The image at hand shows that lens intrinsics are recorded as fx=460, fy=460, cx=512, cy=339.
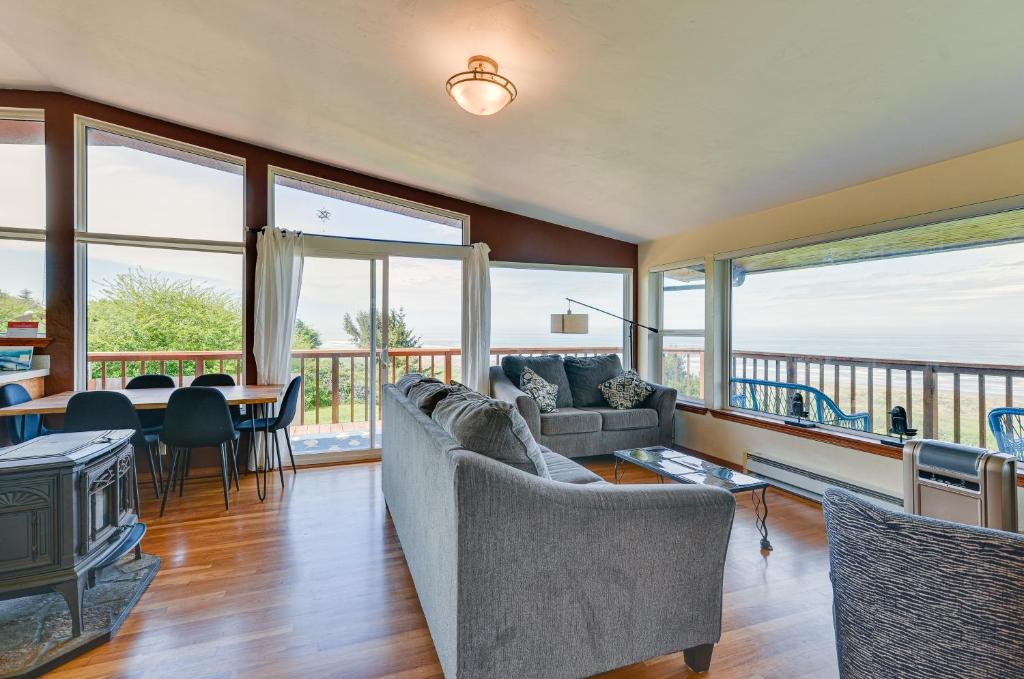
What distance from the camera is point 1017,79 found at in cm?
192

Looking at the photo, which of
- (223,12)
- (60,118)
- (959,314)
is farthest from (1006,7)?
(60,118)

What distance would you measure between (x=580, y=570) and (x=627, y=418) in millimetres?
2932

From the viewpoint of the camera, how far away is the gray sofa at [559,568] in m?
1.29

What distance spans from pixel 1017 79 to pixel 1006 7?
1.73 ft

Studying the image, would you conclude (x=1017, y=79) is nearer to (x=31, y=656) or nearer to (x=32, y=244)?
(x=31, y=656)

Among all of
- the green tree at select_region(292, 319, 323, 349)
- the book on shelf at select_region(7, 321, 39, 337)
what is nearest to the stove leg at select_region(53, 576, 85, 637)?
the green tree at select_region(292, 319, 323, 349)

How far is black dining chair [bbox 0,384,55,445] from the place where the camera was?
2.94 meters

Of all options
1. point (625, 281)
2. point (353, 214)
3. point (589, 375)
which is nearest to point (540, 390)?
point (589, 375)

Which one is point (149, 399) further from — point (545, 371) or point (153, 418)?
point (545, 371)

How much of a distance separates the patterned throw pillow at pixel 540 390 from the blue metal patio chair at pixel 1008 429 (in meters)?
2.86

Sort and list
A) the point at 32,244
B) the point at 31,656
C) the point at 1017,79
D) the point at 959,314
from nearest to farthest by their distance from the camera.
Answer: the point at 31,656, the point at 1017,79, the point at 959,314, the point at 32,244

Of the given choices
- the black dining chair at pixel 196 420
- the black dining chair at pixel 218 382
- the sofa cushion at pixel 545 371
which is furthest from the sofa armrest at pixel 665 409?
the black dining chair at pixel 218 382

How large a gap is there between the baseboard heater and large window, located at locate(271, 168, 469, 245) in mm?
3351

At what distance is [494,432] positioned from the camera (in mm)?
1605
